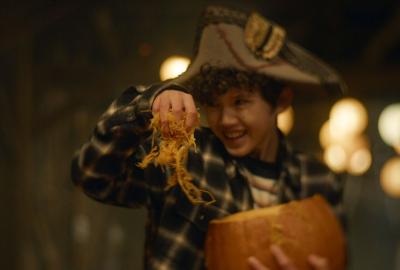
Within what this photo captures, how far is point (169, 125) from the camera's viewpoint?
0.79 m

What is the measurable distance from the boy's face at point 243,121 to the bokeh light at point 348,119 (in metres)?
1.50

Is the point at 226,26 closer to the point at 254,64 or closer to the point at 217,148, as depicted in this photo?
the point at 254,64

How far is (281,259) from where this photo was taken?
36.9 inches

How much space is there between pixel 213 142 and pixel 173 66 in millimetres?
141

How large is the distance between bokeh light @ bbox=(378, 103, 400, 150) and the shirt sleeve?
1.96m

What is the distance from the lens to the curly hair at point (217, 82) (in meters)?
0.89

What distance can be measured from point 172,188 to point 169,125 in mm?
173

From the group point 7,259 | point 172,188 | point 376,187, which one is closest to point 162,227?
point 172,188

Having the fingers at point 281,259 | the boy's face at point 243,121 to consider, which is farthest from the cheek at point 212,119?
the fingers at point 281,259

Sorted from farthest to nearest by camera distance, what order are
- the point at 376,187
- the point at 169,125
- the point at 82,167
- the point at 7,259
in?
1. the point at 376,187
2. the point at 7,259
3. the point at 82,167
4. the point at 169,125

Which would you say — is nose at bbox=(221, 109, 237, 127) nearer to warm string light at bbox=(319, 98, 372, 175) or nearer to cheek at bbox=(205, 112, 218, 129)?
cheek at bbox=(205, 112, 218, 129)

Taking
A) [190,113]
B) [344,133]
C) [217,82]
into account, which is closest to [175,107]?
[190,113]

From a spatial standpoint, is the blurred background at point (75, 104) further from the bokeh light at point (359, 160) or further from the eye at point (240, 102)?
the bokeh light at point (359, 160)

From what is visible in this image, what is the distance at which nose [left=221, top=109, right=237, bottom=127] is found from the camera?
915mm
